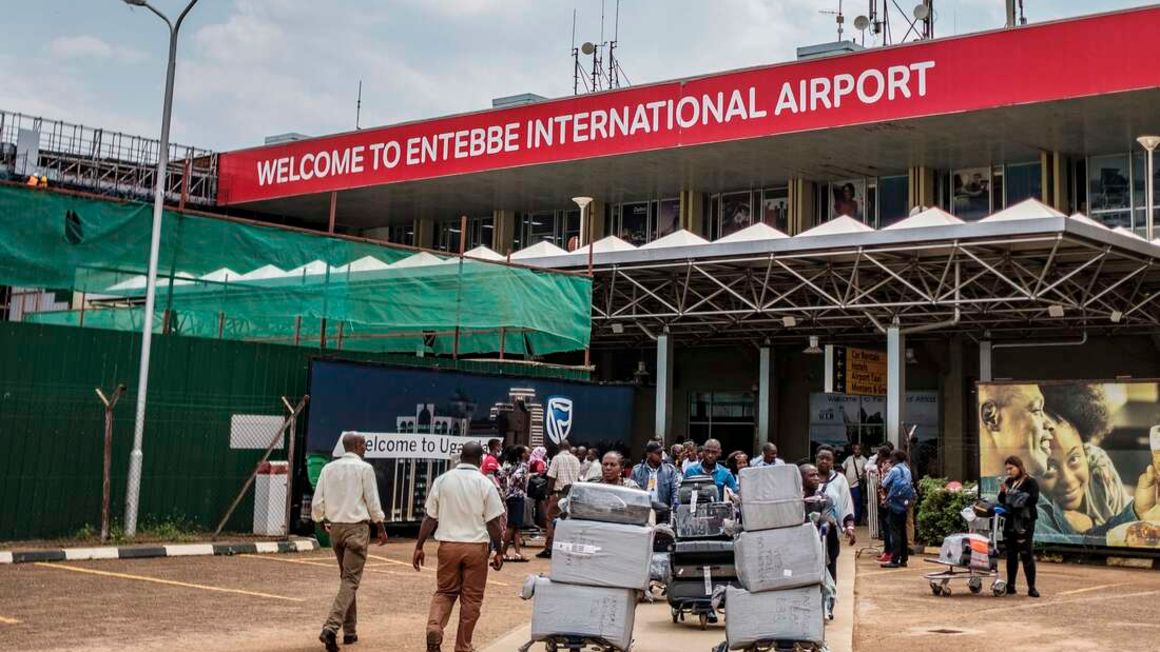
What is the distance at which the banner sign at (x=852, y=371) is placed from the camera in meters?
29.5

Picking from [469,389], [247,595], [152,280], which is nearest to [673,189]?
[469,389]

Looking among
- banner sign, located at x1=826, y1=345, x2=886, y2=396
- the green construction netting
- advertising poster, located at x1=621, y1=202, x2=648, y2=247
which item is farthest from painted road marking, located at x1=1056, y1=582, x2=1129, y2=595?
advertising poster, located at x1=621, y1=202, x2=648, y2=247

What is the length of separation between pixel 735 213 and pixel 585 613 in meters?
29.0

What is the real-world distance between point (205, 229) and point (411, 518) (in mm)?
5856

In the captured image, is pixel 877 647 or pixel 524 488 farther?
pixel 524 488

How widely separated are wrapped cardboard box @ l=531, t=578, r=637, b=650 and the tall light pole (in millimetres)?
9966

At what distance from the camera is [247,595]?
42.7 feet

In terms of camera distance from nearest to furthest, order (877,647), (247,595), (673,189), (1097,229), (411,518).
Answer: (877,647), (247,595), (411,518), (1097,229), (673,189)

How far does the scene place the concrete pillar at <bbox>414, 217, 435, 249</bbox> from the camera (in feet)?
145

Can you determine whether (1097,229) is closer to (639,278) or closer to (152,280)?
(639,278)

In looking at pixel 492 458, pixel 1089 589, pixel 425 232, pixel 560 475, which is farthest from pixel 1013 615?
pixel 425 232

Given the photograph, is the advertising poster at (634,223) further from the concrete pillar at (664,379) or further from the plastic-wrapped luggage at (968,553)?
the plastic-wrapped luggage at (968,553)

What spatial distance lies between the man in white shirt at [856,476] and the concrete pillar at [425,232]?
2070 cm

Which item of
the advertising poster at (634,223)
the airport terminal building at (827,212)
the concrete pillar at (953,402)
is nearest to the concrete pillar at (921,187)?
the airport terminal building at (827,212)
